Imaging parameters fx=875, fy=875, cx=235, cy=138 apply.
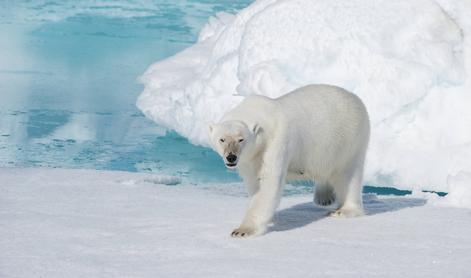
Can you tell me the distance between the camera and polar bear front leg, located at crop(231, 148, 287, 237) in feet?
12.1

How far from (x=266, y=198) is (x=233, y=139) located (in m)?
0.35

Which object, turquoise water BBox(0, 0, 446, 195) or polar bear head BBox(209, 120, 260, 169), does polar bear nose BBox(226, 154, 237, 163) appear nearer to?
polar bear head BBox(209, 120, 260, 169)

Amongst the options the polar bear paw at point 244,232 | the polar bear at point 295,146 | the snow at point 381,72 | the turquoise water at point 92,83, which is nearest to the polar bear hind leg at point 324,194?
the polar bear at point 295,146

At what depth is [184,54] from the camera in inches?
448

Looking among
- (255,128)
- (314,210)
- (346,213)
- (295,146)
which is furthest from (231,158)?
(314,210)

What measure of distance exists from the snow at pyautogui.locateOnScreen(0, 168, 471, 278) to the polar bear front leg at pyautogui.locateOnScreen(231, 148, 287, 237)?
69 millimetres

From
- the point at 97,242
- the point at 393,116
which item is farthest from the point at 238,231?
the point at 393,116

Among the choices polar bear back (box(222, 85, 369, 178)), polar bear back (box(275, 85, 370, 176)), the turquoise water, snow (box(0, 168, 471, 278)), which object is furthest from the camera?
the turquoise water

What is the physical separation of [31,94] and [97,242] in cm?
746

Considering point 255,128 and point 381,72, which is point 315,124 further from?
point 381,72

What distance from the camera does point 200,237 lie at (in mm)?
3619

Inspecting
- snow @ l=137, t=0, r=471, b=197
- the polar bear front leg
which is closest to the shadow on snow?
the polar bear front leg

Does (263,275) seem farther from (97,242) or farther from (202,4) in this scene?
(202,4)

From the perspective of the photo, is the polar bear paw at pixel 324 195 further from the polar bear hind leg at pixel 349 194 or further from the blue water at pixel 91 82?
the blue water at pixel 91 82
